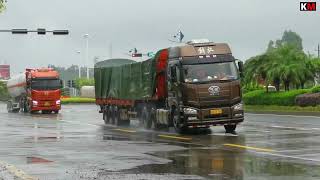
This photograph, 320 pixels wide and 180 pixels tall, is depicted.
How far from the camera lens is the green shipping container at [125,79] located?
88.6 ft

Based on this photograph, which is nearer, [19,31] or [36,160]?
[36,160]

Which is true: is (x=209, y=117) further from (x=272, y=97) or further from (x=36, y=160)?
(x=272, y=97)

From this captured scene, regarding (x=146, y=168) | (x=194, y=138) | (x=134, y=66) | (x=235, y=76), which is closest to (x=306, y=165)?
(x=146, y=168)

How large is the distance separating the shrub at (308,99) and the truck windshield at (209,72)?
20619 millimetres

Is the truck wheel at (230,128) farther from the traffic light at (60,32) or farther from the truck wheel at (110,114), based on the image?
the traffic light at (60,32)

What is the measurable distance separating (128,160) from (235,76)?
920cm

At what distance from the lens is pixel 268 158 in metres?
14.3

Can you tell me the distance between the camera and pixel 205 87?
22.2 metres

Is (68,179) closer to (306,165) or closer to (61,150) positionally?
(306,165)

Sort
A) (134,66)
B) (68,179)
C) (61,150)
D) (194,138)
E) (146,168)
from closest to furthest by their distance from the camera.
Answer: (68,179) → (146,168) → (61,150) → (194,138) → (134,66)

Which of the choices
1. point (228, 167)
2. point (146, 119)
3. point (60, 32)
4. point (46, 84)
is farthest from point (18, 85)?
point (228, 167)

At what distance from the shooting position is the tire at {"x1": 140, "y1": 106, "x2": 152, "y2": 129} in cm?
2725

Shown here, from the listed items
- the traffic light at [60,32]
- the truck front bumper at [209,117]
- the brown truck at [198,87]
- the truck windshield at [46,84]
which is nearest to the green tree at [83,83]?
the truck windshield at [46,84]

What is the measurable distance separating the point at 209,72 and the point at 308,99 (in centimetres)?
2144
